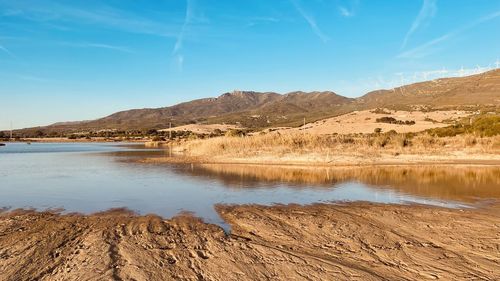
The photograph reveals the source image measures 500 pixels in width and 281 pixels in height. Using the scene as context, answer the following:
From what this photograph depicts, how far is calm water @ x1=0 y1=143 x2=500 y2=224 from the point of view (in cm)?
1336

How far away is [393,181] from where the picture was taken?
61.1ft

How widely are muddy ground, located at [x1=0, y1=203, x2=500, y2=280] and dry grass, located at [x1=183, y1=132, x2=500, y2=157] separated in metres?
18.5

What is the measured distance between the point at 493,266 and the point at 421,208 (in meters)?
5.39

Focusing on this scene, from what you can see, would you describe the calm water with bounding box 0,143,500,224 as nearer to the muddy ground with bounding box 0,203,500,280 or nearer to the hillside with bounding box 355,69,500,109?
the muddy ground with bounding box 0,203,500,280

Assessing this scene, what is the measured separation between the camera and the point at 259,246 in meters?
7.97

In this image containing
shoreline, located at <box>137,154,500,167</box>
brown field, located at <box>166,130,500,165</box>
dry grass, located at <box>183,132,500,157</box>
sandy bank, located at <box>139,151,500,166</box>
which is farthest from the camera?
dry grass, located at <box>183,132,500,157</box>

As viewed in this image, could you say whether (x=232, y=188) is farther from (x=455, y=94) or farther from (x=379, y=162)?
(x=455, y=94)

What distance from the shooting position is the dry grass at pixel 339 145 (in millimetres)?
29750

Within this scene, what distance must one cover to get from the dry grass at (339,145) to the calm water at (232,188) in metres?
6.07

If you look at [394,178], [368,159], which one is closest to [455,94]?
[368,159]

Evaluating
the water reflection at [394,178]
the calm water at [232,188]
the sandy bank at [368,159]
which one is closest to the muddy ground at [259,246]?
the calm water at [232,188]

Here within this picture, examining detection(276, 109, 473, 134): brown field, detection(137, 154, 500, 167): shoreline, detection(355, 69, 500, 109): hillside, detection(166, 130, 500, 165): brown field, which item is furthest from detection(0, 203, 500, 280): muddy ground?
detection(355, 69, 500, 109): hillside

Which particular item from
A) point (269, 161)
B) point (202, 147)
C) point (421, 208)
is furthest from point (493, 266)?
point (202, 147)

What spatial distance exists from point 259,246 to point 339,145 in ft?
81.9
